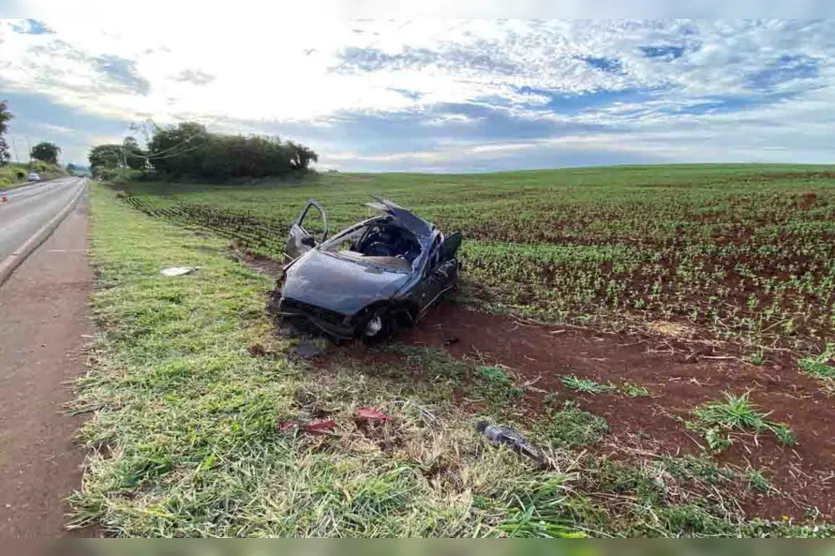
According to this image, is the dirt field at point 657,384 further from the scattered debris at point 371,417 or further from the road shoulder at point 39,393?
the road shoulder at point 39,393

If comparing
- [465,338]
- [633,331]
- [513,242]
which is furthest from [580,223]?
[465,338]

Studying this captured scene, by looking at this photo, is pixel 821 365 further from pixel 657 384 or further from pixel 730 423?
pixel 730 423

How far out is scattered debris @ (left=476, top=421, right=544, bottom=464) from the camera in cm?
256

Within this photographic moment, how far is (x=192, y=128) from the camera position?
670cm

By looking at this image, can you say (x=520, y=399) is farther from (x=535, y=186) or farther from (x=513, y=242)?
(x=535, y=186)

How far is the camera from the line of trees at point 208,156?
254 inches

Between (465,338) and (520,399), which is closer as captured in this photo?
(520,399)

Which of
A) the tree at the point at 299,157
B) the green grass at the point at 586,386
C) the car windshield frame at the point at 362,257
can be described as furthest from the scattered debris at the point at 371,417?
the tree at the point at 299,157

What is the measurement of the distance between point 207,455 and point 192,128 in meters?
5.72

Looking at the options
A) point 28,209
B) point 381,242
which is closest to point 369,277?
point 381,242

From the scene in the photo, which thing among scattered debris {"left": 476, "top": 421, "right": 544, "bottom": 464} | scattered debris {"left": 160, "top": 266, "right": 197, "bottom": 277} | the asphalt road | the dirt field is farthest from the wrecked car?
the asphalt road

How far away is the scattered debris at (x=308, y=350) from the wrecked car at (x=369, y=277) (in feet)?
0.54

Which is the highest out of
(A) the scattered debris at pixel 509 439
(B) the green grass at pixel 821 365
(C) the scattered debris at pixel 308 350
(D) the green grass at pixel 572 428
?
(C) the scattered debris at pixel 308 350

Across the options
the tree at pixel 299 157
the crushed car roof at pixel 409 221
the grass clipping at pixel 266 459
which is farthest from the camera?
the tree at pixel 299 157
